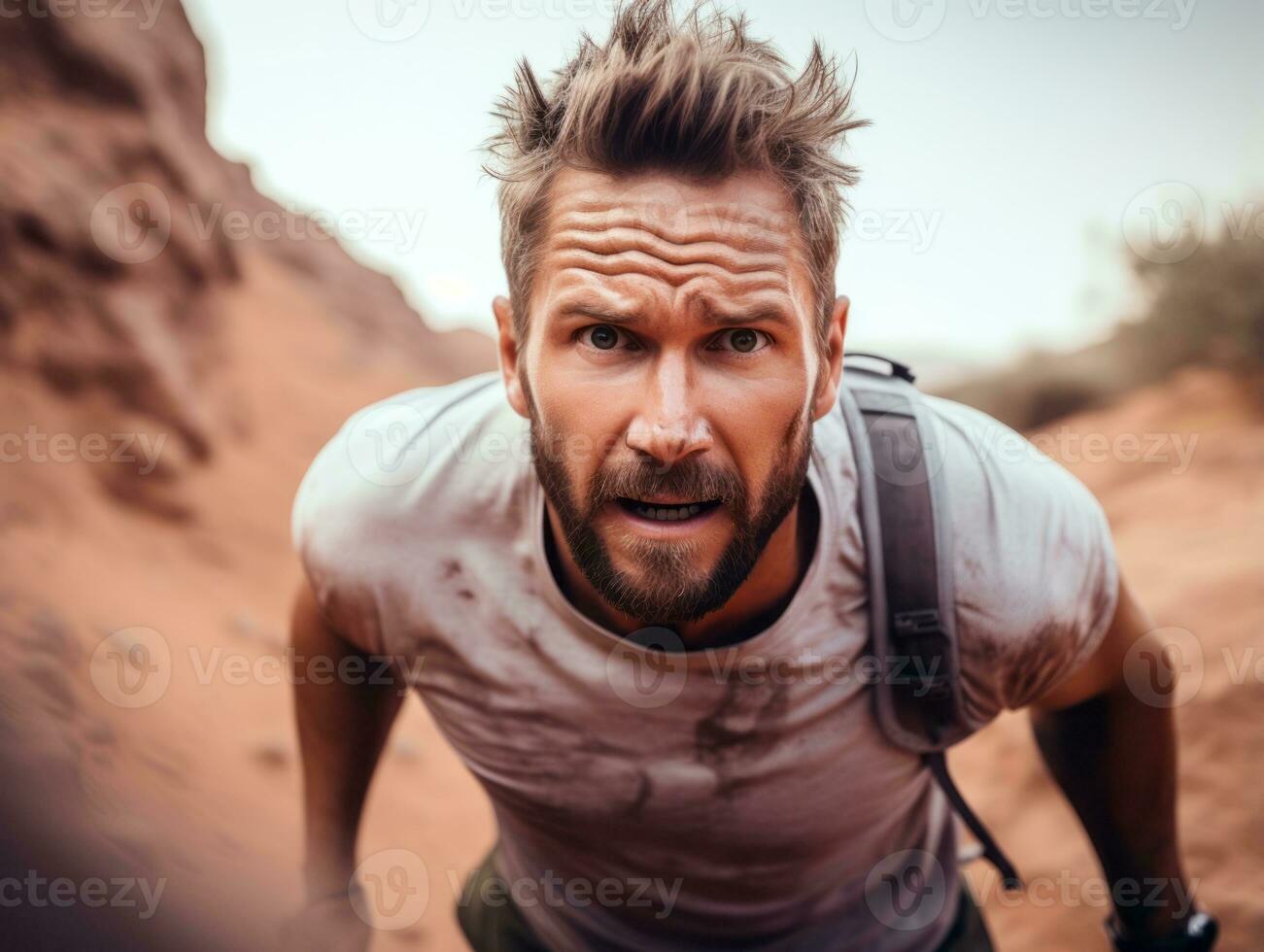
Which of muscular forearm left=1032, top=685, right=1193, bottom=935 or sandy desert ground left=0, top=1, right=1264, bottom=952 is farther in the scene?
sandy desert ground left=0, top=1, right=1264, bottom=952

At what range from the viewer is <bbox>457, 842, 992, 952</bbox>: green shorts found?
2443 mm

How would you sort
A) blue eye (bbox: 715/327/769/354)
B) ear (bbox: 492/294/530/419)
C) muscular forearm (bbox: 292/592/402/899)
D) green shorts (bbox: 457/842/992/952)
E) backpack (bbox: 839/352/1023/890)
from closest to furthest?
blue eye (bbox: 715/327/769/354) < backpack (bbox: 839/352/1023/890) < ear (bbox: 492/294/530/419) < muscular forearm (bbox: 292/592/402/899) < green shorts (bbox: 457/842/992/952)

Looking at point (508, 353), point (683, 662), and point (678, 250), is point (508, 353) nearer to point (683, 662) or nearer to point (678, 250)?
point (678, 250)

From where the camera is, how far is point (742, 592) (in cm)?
188

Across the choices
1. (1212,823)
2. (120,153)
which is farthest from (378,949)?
(120,153)

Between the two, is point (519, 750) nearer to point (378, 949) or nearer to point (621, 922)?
point (621, 922)

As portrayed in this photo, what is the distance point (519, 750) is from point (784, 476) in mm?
826

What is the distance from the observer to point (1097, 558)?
6.27 ft

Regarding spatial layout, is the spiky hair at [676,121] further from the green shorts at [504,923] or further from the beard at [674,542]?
the green shorts at [504,923]

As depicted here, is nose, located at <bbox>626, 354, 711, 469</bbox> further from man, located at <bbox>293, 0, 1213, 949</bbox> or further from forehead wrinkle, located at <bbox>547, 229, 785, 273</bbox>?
forehead wrinkle, located at <bbox>547, 229, 785, 273</bbox>

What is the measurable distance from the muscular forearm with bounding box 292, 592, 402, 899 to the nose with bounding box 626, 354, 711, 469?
1.09 metres

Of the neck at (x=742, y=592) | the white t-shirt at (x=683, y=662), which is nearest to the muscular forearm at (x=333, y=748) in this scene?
the white t-shirt at (x=683, y=662)

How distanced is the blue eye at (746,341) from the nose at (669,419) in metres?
0.11

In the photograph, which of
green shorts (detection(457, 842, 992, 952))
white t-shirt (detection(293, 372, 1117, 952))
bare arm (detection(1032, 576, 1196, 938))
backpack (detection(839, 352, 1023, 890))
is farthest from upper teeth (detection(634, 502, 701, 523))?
green shorts (detection(457, 842, 992, 952))
